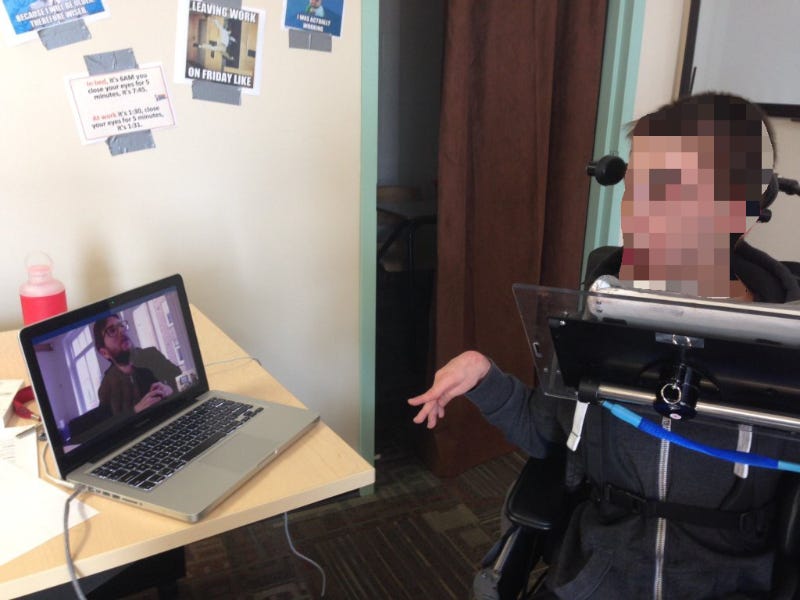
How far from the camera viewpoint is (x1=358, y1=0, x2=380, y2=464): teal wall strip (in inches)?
74.4

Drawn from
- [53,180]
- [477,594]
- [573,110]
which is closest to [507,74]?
[573,110]

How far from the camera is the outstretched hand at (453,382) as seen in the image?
118 centimetres

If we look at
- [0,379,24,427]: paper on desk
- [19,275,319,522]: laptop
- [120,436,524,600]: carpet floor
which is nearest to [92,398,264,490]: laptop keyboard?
[19,275,319,522]: laptop

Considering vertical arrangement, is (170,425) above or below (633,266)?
below

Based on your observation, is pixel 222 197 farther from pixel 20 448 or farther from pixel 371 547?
pixel 371 547

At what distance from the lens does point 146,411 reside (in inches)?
44.0

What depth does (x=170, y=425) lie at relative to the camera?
1.13 m

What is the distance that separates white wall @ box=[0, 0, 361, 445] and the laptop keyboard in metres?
0.72

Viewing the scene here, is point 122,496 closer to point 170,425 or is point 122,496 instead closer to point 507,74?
point 170,425

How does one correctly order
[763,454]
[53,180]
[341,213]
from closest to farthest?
1. [763,454]
2. [53,180]
3. [341,213]

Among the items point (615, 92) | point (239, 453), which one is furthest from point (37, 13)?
point (615, 92)

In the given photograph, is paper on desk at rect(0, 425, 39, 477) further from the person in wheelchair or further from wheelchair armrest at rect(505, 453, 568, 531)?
wheelchair armrest at rect(505, 453, 568, 531)

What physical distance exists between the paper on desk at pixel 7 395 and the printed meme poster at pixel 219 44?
2.73 feet

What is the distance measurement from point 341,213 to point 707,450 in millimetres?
1309
